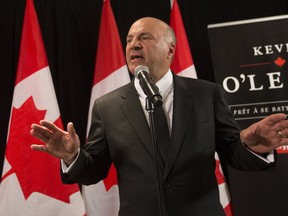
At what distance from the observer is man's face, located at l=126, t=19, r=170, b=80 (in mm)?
1882

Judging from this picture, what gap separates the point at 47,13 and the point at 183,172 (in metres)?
2.37

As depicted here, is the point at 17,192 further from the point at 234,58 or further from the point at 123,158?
the point at 234,58

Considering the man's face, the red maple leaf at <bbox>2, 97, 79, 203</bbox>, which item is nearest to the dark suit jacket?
the man's face

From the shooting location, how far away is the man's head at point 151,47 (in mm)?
1884

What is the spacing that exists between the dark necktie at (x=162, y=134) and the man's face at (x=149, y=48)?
25cm

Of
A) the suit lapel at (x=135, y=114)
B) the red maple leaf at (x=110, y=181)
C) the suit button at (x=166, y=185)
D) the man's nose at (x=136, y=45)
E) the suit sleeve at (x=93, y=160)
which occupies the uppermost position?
the man's nose at (x=136, y=45)

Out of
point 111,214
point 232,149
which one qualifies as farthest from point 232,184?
point 232,149

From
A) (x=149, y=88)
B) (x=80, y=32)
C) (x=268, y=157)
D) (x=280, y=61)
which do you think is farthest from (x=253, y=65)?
(x=149, y=88)

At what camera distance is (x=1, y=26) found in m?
3.47

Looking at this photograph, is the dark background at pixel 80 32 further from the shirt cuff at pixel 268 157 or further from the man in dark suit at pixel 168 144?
the shirt cuff at pixel 268 157

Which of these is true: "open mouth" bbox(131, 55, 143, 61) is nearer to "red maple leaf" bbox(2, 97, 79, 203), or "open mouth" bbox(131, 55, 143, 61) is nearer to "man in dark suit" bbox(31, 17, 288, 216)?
"man in dark suit" bbox(31, 17, 288, 216)

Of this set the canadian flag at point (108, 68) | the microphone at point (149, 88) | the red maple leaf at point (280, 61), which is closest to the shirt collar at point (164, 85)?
the microphone at point (149, 88)

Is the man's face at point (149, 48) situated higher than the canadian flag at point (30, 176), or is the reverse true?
the man's face at point (149, 48)

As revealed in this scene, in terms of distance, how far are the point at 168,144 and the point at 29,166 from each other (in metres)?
1.54
